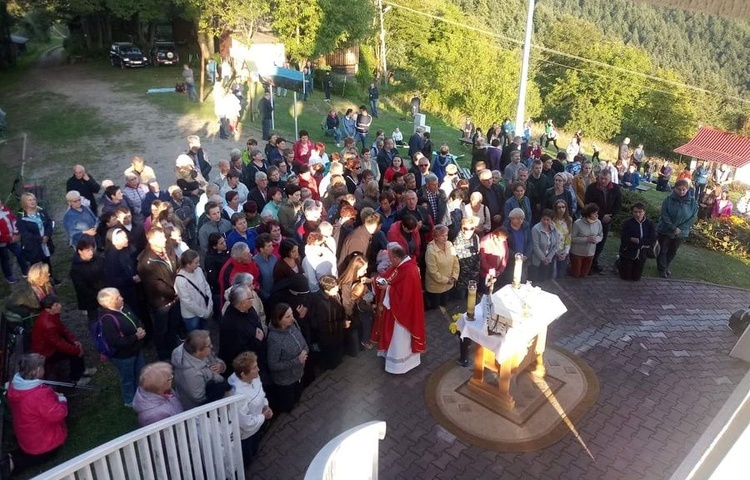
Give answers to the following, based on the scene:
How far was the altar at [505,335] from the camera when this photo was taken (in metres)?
6.08

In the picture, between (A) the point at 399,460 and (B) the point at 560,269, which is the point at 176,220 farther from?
(B) the point at 560,269

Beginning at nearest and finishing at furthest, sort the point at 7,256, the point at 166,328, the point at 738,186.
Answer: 1. the point at 166,328
2. the point at 7,256
3. the point at 738,186

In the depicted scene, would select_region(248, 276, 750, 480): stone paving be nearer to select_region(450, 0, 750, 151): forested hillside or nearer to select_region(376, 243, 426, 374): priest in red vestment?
select_region(376, 243, 426, 374): priest in red vestment

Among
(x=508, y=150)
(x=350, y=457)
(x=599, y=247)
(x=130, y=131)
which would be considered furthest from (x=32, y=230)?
(x=130, y=131)

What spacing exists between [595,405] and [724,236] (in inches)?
327

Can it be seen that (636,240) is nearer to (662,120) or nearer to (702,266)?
(702,266)

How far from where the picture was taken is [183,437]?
14.5ft

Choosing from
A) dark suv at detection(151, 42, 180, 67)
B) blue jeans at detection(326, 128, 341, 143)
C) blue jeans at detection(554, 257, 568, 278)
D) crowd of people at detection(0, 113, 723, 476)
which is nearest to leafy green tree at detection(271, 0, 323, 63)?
dark suv at detection(151, 42, 180, 67)

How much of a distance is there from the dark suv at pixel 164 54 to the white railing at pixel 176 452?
94.6ft

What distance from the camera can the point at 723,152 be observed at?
32844 mm

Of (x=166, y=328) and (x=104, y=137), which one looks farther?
(x=104, y=137)

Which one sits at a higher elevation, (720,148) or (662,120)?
(720,148)

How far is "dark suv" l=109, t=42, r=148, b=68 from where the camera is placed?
28.9m

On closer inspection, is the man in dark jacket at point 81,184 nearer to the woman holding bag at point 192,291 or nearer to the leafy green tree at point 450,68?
the woman holding bag at point 192,291
